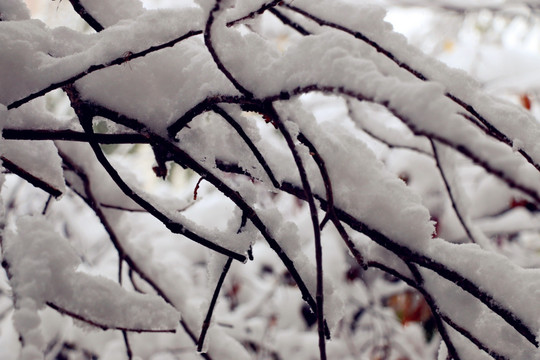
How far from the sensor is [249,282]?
2164 mm

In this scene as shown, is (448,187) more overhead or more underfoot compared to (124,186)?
more overhead

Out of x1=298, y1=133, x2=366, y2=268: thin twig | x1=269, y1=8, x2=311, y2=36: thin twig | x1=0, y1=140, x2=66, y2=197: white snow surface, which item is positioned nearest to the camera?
x1=298, y1=133, x2=366, y2=268: thin twig

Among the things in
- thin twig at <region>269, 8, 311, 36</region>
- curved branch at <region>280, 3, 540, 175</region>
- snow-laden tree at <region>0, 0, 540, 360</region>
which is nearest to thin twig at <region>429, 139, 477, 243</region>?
snow-laden tree at <region>0, 0, 540, 360</region>

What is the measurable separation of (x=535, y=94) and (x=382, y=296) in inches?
42.5

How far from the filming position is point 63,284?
1.46 feet

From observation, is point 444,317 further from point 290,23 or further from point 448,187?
point 290,23

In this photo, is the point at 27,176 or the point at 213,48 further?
the point at 27,176

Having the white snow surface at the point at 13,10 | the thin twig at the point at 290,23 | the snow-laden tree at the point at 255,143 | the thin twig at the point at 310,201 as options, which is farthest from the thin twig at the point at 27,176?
the thin twig at the point at 290,23

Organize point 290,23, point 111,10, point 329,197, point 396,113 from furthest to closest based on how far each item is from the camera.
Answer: point 290,23 < point 111,10 < point 329,197 < point 396,113

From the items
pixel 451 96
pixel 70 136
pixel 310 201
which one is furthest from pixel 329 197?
pixel 70 136

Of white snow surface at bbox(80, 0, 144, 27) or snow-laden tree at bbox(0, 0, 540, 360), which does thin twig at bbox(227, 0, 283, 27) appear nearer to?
snow-laden tree at bbox(0, 0, 540, 360)

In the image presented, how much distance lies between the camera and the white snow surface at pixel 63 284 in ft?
1.37

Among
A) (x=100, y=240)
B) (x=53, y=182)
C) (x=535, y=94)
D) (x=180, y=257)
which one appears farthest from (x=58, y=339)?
(x=535, y=94)

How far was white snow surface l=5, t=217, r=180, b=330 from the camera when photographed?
419mm
